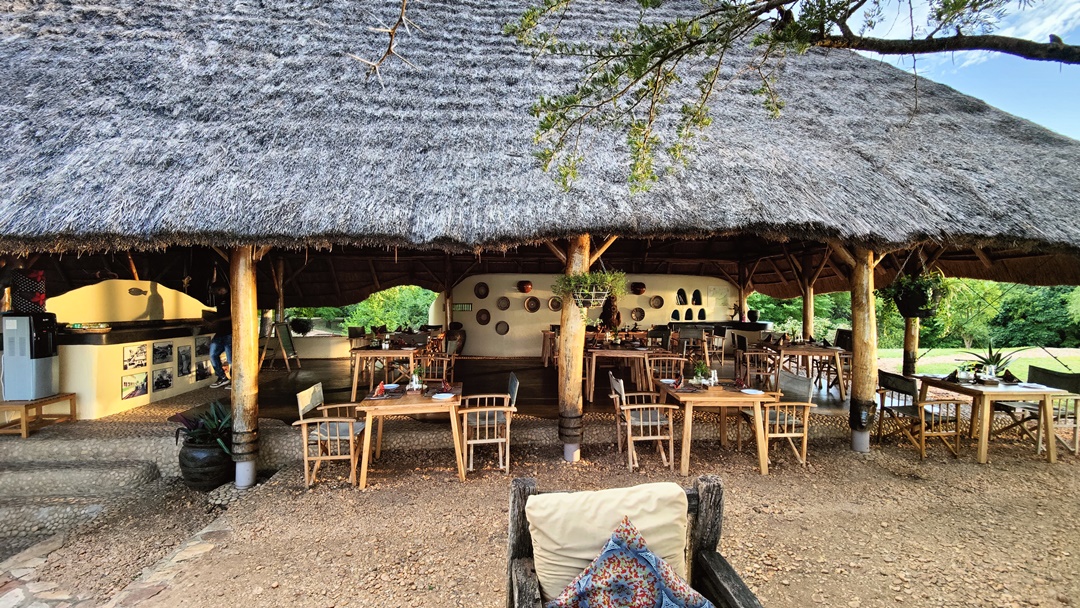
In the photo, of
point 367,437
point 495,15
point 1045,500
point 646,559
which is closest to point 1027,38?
point 646,559

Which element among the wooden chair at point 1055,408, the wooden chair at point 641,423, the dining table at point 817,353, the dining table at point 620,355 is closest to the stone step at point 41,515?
the wooden chair at point 641,423

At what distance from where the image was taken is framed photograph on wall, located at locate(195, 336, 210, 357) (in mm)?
7617

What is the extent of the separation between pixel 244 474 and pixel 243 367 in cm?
102

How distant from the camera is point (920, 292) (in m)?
5.17

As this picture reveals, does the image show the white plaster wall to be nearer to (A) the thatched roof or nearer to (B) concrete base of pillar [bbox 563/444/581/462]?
(A) the thatched roof

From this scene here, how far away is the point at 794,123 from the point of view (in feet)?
18.8

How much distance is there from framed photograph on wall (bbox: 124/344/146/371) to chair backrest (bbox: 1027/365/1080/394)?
11.1 meters

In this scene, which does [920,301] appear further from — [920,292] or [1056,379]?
[1056,379]

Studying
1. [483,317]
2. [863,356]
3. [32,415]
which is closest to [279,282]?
Answer: [483,317]

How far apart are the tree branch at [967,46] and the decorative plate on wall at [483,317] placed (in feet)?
29.9

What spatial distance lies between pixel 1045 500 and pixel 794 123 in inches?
173

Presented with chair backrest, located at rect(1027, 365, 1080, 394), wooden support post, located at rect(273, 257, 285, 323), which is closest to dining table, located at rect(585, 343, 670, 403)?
chair backrest, located at rect(1027, 365, 1080, 394)

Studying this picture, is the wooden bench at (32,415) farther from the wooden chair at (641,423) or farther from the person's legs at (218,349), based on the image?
the wooden chair at (641,423)

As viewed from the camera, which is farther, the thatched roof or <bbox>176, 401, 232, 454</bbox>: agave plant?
<bbox>176, 401, 232, 454</bbox>: agave plant
